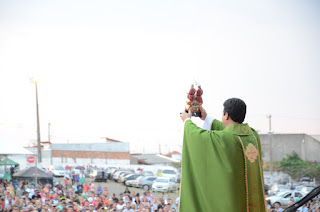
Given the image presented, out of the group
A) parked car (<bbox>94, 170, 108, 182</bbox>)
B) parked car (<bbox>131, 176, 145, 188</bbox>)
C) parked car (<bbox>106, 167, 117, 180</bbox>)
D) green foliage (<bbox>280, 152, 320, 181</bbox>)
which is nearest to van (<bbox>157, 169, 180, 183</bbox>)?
parked car (<bbox>131, 176, 145, 188</bbox>)

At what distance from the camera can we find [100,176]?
49.6 ft

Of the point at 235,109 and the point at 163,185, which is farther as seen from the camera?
the point at 163,185

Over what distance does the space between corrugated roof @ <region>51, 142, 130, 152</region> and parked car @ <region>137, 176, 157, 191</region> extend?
9.38 feet

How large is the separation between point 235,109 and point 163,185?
1205cm

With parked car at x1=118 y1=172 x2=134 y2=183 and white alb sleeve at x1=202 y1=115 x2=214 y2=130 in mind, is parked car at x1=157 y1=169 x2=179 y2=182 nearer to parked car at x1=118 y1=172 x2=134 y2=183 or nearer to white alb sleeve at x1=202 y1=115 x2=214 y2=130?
parked car at x1=118 y1=172 x2=134 y2=183

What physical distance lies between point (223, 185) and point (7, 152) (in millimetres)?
9660

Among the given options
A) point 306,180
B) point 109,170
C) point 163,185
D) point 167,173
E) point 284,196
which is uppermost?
point 109,170

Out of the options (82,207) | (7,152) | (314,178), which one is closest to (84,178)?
(7,152)

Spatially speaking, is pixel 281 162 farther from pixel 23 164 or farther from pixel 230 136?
pixel 230 136

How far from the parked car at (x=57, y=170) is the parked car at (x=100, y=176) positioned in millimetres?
1138

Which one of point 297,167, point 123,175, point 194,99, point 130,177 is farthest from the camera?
point 297,167

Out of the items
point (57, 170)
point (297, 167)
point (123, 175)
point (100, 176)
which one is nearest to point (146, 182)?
point (123, 175)

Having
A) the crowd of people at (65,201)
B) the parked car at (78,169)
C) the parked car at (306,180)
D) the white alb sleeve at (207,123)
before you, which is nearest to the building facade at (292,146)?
the parked car at (306,180)

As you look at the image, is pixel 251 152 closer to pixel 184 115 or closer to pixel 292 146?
pixel 184 115
